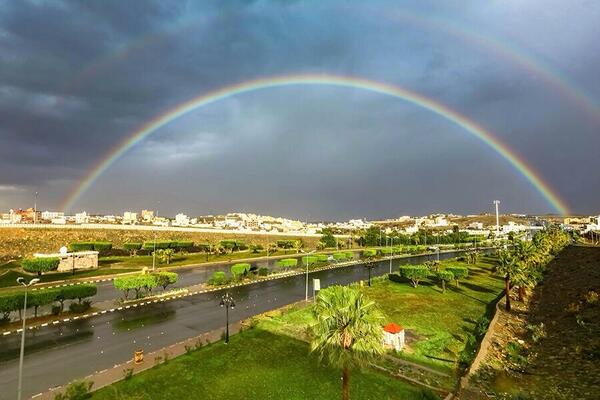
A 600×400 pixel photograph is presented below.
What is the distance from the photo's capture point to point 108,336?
4281 centimetres

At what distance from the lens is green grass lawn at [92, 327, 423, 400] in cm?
2953

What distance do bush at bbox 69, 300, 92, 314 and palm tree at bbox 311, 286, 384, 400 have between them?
4180 cm

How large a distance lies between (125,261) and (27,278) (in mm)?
28195

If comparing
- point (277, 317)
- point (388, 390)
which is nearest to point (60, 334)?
point (277, 317)

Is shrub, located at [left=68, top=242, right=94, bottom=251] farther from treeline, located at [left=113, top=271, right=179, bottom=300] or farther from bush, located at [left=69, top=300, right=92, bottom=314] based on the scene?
bush, located at [left=69, top=300, right=92, bottom=314]

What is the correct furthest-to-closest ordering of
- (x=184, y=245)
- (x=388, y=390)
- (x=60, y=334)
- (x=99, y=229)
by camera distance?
(x=99, y=229) → (x=184, y=245) → (x=60, y=334) → (x=388, y=390)

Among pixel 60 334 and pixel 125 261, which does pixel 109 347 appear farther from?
pixel 125 261

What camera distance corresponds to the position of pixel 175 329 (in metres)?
46.0

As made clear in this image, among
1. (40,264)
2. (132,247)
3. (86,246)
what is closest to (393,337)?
(40,264)

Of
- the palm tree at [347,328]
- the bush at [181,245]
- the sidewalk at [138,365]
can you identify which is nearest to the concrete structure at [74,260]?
the bush at [181,245]

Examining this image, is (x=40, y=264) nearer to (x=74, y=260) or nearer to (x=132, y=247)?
(x=74, y=260)

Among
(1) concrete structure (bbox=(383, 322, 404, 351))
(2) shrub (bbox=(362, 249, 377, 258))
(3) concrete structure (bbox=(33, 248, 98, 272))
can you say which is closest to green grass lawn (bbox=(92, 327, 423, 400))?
(1) concrete structure (bbox=(383, 322, 404, 351))

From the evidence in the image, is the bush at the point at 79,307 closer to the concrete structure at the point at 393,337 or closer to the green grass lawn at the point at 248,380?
the green grass lawn at the point at 248,380

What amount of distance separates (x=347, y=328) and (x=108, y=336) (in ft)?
103
